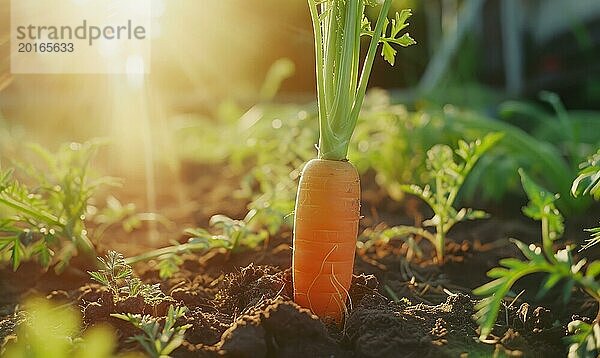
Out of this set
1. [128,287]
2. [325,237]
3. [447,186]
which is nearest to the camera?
[128,287]

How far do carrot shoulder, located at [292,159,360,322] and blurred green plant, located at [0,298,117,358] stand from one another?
48 cm

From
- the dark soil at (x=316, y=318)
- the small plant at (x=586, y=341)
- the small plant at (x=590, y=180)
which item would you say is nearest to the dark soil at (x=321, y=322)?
the dark soil at (x=316, y=318)

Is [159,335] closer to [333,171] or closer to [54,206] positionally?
[333,171]

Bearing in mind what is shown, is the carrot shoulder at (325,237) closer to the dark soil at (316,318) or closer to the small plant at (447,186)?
the dark soil at (316,318)

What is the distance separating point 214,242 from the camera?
2.09 m

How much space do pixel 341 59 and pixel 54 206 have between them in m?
0.98

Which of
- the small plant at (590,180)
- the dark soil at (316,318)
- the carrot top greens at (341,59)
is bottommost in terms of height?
the dark soil at (316,318)

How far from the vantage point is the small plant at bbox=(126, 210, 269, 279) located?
6.61ft

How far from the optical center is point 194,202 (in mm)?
3625

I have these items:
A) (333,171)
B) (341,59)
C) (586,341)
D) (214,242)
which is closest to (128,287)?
(214,242)

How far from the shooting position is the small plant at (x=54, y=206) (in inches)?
77.2

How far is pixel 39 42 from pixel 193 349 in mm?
1968

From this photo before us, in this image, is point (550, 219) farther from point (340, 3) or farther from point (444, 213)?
point (340, 3)

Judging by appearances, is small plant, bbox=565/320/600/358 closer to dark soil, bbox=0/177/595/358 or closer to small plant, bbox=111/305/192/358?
dark soil, bbox=0/177/595/358
